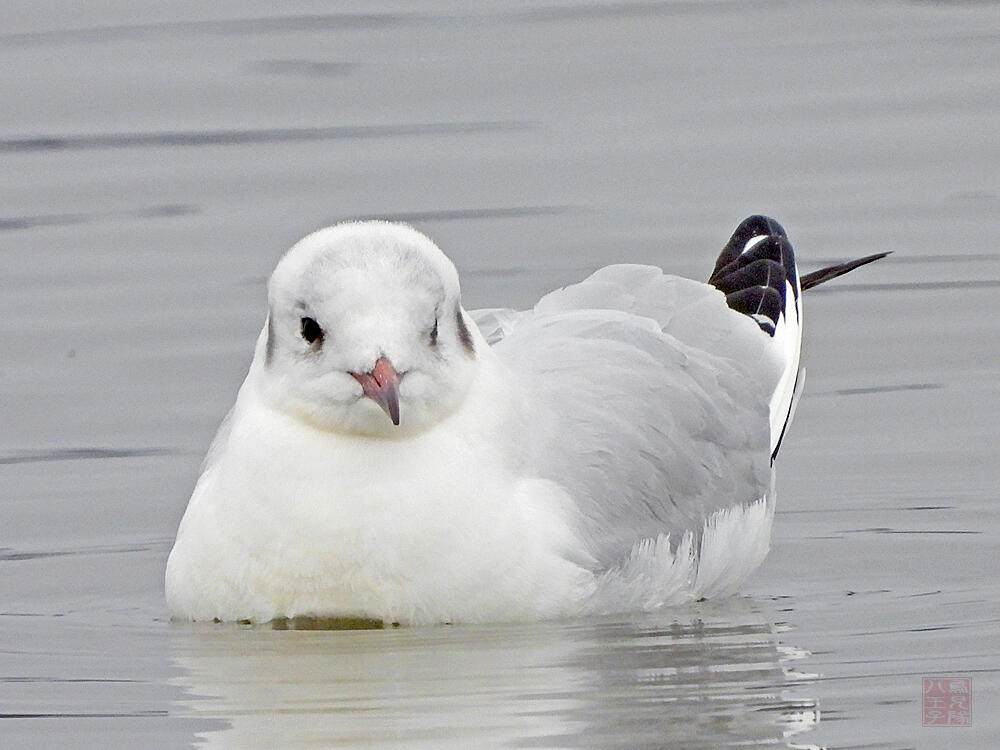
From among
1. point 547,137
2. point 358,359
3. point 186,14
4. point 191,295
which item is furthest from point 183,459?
point 186,14

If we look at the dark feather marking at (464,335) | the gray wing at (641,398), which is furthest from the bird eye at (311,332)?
the gray wing at (641,398)

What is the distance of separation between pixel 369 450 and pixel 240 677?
2.38ft

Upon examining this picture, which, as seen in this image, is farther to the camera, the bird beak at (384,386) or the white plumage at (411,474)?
the white plumage at (411,474)

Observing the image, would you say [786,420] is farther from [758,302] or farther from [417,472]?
[417,472]

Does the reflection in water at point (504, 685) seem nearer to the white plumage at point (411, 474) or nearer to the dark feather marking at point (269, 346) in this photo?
the white plumage at point (411, 474)

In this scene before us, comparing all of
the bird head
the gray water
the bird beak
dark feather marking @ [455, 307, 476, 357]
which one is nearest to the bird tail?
the gray water

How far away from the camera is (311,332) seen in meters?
7.73

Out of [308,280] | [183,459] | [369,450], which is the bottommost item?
[183,459]

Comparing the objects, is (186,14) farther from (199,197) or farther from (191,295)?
(191,295)

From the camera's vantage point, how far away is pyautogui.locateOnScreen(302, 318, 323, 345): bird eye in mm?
7695

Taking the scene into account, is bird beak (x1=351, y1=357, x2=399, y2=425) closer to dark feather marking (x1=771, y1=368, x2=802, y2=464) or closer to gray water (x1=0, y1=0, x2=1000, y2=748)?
gray water (x1=0, y1=0, x2=1000, y2=748)

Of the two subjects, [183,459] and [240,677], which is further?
[183,459]

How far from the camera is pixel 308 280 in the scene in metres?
7.69

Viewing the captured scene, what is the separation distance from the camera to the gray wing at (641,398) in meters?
8.27
